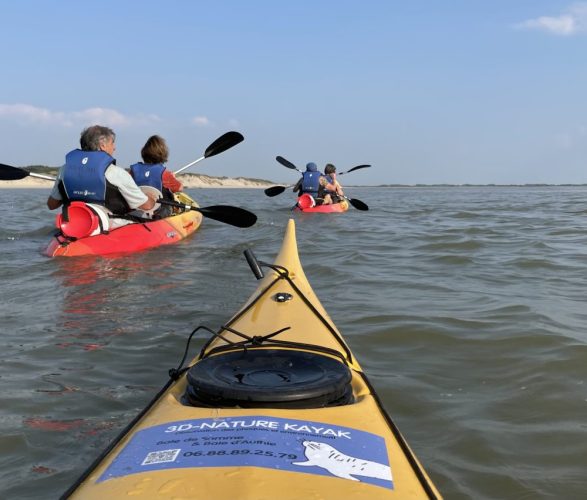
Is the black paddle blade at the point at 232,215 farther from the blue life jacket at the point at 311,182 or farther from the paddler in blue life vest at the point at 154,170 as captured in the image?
the blue life jacket at the point at 311,182

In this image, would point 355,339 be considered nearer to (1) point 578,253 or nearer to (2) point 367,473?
(2) point 367,473

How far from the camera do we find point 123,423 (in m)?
2.49

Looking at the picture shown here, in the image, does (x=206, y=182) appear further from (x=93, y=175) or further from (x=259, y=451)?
(x=259, y=451)

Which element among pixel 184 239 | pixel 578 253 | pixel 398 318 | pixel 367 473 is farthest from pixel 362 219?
pixel 367 473

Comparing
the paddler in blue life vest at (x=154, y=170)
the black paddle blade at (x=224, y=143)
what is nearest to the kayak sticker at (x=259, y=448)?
the paddler in blue life vest at (x=154, y=170)

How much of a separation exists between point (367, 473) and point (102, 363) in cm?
225

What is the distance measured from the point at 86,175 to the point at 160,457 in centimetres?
522

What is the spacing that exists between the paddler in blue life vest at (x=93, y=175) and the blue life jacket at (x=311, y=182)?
25.6 feet

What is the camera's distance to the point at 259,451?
1428 millimetres

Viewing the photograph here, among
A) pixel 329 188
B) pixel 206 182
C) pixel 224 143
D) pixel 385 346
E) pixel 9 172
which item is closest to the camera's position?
pixel 385 346

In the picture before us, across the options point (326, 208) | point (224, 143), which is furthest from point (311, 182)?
point (224, 143)

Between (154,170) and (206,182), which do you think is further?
(206,182)

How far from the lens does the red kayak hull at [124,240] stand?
20.9ft

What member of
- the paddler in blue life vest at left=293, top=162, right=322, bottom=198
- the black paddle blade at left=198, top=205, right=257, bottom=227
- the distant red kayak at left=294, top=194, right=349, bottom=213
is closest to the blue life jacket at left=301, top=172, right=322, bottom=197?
the paddler in blue life vest at left=293, top=162, right=322, bottom=198
